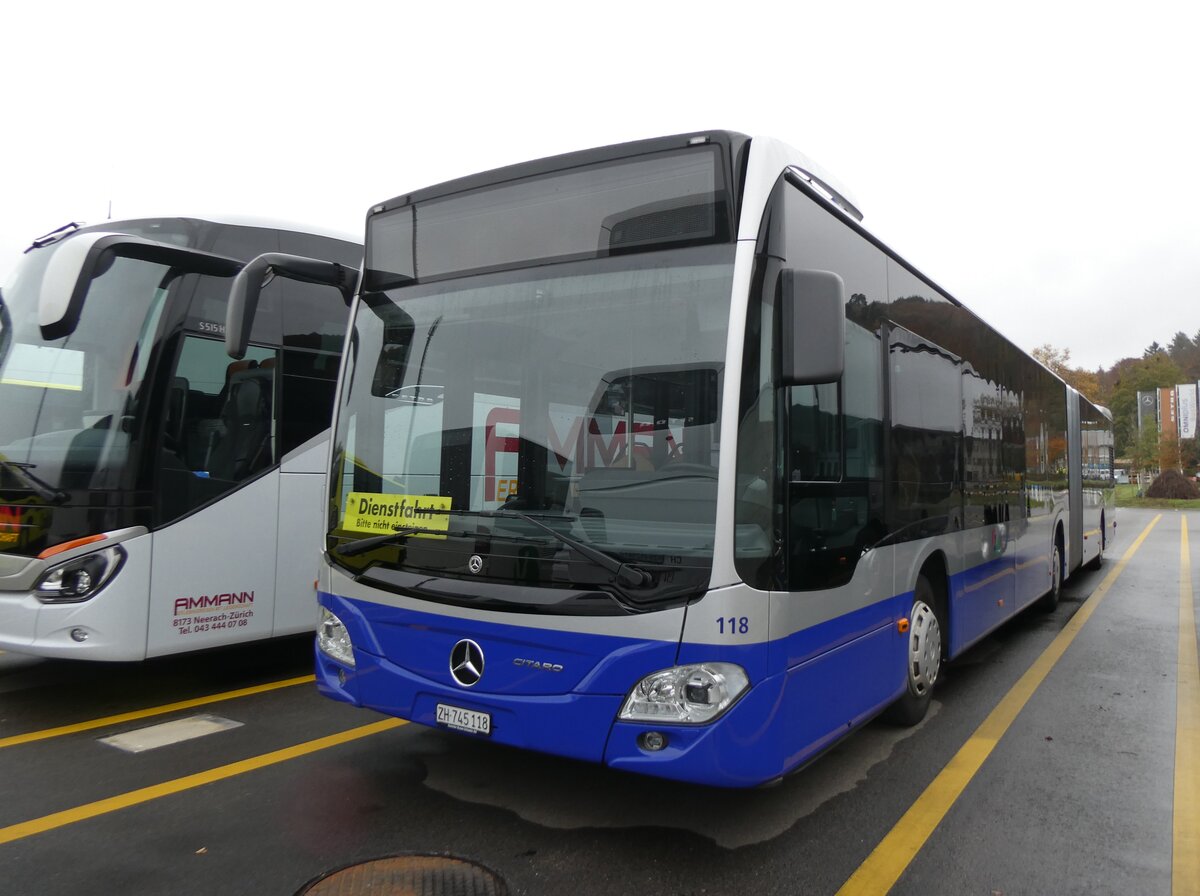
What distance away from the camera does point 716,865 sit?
3.54 meters

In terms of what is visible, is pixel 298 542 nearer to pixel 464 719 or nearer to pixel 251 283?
pixel 251 283

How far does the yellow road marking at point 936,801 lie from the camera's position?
136 inches

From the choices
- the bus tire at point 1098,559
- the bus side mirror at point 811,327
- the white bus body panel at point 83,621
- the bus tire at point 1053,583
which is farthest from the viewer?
the bus tire at point 1098,559

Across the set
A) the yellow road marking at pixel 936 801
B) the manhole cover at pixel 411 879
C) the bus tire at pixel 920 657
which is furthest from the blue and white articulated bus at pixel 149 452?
the yellow road marking at pixel 936 801

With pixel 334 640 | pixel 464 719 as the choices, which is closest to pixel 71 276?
pixel 334 640

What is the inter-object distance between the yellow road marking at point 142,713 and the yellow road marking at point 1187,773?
546 centimetres

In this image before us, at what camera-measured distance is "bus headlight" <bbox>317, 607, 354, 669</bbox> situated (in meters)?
4.23

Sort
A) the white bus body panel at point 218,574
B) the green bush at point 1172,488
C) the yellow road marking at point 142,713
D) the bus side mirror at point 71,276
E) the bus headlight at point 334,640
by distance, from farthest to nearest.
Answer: the green bush at point 1172,488 < the white bus body panel at point 218,574 < the yellow road marking at point 142,713 < the bus side mirror at point 71,276 < the bus headlight at point 334,640

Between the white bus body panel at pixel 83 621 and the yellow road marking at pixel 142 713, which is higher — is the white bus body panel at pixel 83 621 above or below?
above

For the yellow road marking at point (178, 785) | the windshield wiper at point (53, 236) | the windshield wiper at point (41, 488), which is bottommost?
the yellow road marking at point (178, 785)

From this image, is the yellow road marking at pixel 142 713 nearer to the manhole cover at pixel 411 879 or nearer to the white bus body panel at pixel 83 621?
the white bus body panel at pixel 83 621

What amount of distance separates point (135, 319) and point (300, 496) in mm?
1657

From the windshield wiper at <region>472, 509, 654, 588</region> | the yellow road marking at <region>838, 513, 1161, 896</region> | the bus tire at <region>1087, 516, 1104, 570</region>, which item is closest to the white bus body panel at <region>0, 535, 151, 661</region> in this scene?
the windshield wiper at <region>472, 509, 654, 588</region>

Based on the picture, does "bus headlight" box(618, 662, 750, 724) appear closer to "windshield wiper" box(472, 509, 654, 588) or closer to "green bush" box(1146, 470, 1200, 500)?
"windshield wiper" box(472, 509, 654, 588)
